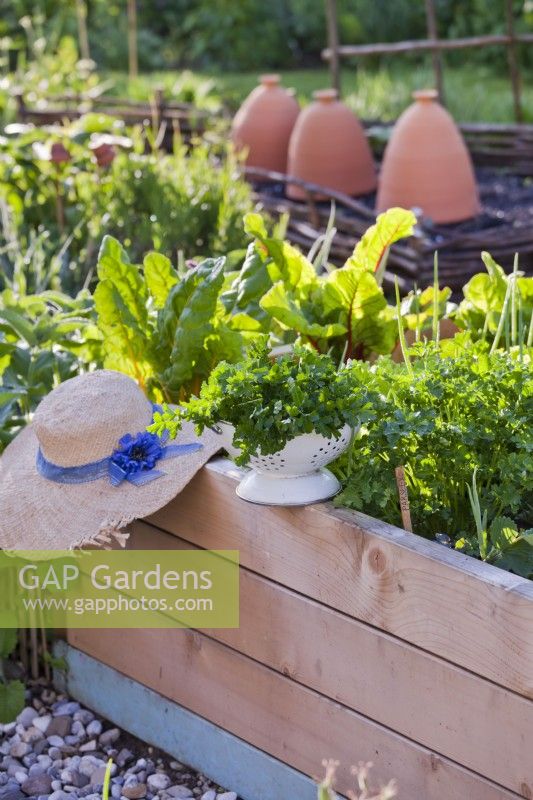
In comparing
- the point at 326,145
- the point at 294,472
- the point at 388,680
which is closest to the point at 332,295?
the point at 294,472

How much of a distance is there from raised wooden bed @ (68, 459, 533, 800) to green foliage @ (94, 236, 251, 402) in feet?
0.77

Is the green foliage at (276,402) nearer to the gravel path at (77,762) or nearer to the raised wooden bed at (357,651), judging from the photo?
the raised wooden bed at (357,651)

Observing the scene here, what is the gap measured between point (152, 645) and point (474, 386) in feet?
2.62

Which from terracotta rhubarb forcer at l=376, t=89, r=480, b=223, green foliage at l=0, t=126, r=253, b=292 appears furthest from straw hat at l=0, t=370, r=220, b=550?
terracotta rhubarb forcer at l=376, t=89, r=480, b=223

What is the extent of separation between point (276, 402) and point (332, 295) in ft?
1.52

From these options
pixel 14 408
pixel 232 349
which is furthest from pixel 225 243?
pixel 232 349

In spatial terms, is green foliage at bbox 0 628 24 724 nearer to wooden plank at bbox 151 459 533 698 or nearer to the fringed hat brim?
the fringed hat brim

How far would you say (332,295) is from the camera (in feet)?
6.57

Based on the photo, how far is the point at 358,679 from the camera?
171cm

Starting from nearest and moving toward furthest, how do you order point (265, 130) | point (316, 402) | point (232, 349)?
point (316, 402)
point (232, 349)
point (265, 130)

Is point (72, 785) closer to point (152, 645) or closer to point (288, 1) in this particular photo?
point (152, 645)

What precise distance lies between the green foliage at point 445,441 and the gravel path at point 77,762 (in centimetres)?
65

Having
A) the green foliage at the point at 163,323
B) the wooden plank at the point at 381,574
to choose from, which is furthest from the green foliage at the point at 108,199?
the wooden plank at the point at 381,574

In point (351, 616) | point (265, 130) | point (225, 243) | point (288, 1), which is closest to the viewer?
point (351, 616)
